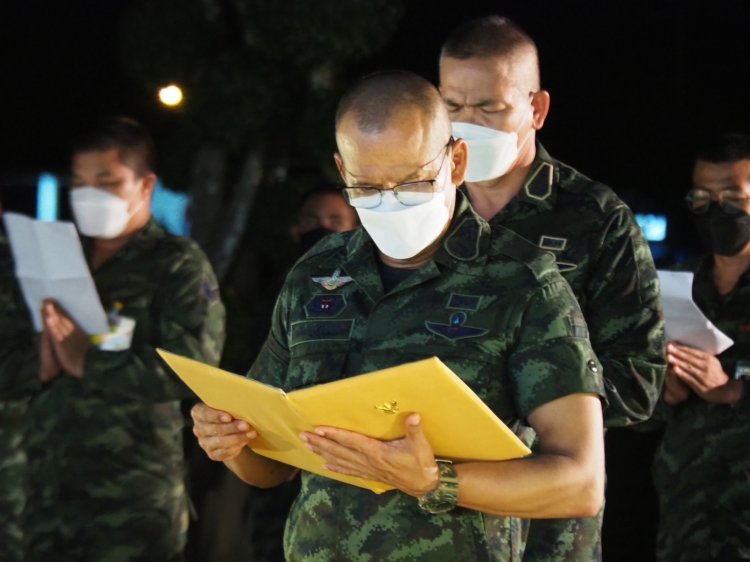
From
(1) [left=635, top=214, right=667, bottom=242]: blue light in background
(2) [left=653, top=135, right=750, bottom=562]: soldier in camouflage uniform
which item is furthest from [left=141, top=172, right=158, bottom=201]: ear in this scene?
(1) [left=635, top=214, right=667, bottom=242]: blue light in background

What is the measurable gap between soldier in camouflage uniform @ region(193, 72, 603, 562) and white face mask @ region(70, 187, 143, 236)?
1810mm

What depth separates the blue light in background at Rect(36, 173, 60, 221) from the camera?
7.47 meters

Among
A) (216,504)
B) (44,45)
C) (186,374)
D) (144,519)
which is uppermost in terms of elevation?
(186,374)

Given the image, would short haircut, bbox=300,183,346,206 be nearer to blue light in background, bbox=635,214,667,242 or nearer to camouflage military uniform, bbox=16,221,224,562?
camouflage military uniform, bbox=16,221,224,562

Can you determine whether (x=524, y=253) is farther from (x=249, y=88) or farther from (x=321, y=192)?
(x=249, y=88)

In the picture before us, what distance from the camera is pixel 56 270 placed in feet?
13.4

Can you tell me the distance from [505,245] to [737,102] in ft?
14.7

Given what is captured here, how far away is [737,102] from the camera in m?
6.71

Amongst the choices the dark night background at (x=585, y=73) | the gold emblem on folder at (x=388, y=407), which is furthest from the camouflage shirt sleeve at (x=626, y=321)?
the dark night background at (x=585, y=73)

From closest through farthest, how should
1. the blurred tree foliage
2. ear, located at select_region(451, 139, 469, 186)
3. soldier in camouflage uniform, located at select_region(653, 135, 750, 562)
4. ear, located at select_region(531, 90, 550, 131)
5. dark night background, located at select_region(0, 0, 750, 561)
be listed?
ear, located at select_region(451, 139, 469, 186) < ear, located at select_region(531, 90, 550, 131) < soldier in camouflage uniform, located at select_region(653, 135, 750, 562) < the blurred tree foliage < dark night background, located at select_region(0, 0, 750, 561)

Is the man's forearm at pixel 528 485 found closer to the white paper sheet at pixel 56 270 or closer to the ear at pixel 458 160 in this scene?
the ear at pixel 458 160

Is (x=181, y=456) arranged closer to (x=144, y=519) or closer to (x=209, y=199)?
(x=144, y=519)

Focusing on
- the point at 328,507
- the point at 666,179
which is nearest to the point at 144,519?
the point at 328,507

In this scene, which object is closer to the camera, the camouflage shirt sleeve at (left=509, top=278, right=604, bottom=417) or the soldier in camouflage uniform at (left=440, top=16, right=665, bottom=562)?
the camouflage shirt sleeve at (left=509, top=278, right=604, bottom=417)
